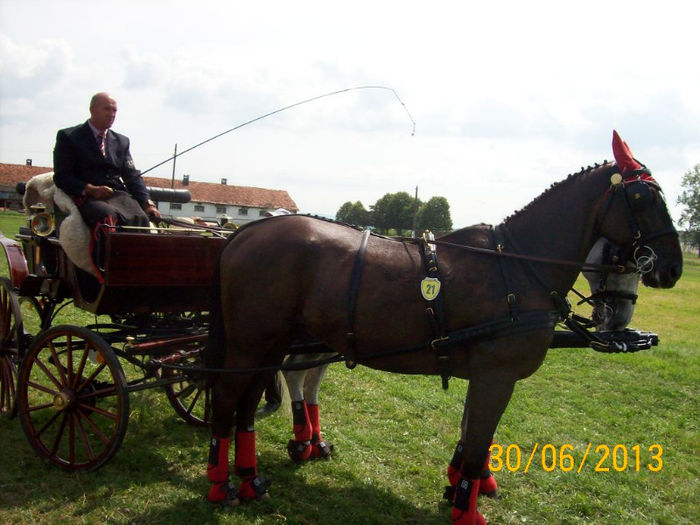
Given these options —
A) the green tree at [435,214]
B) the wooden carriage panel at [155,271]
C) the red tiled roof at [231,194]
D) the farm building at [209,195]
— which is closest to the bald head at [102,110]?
the wooden carriage panel at [155,271]

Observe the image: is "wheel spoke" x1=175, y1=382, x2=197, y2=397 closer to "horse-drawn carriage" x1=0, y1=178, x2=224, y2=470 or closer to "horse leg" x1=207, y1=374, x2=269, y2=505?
"horse-drawn carriage" x1=0, y1=178, x2=224, y2=470

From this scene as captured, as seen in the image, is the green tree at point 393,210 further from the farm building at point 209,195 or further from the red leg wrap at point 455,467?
the red leg wrap at point 455,467

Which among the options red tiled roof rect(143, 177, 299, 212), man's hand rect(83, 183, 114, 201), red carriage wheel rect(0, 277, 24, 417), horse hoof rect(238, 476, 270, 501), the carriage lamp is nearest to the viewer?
horse hoof rect(238, 476, 270, 501)

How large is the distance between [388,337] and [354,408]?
2.68 meters

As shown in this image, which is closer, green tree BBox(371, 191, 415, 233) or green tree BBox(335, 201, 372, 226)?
green tree BBox(371, 191, 415, 233)

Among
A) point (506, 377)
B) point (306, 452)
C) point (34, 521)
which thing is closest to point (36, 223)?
point (34, 521)

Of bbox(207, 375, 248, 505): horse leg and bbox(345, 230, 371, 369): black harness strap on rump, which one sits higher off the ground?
bbox(345, 230, 371, 369): black harness strap on rump

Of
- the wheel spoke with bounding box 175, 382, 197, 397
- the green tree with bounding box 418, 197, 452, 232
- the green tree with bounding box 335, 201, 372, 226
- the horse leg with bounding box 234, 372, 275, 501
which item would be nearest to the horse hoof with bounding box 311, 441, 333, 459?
the horse leg with bounding box 234, 372, 275, 501

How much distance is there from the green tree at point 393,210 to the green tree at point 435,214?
3.30m

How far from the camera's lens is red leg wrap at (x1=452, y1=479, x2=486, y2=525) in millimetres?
3408

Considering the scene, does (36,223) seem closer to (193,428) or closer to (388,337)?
(193,428)

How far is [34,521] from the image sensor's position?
348 centimetres

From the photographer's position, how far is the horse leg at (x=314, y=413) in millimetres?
4629
